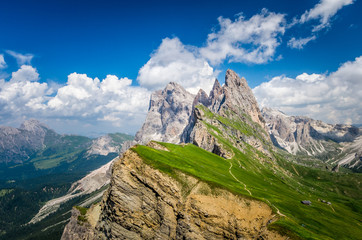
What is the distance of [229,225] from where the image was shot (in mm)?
47781

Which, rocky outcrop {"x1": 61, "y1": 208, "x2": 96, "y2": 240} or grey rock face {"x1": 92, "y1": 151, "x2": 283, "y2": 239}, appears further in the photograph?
rocky outcrop {"x1": 61, "y1": 208, "x2": 96, "y2": 240}

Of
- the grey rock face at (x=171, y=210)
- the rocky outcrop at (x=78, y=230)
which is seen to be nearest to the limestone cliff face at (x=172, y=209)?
the grey rock face at (x=171, y=210)

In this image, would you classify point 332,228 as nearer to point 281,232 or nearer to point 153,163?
point 281,232

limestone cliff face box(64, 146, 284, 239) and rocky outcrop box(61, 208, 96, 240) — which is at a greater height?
limestone cliff face box(64, 146, 284, 239)

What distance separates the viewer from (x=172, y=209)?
52.9m

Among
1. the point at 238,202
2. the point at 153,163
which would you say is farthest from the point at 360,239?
the point at 153,163

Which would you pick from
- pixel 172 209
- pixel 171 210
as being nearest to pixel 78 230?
pixel 171 210

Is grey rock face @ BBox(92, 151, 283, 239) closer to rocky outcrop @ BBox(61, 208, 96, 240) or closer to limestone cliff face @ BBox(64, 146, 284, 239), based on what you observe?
limestone cliff face @ BBox(64, 146, 284, 239)

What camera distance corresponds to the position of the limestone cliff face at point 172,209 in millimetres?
48000

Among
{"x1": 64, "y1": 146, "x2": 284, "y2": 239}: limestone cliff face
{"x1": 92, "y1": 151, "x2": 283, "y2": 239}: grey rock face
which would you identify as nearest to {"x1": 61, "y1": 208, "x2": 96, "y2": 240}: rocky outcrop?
{"x1": 92, "y1": 151, "x2": 283, "y2": 239}: grey rock face

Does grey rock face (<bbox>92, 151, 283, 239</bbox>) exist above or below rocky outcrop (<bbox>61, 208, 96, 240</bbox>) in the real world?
above

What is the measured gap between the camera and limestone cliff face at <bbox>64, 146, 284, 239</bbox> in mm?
48000

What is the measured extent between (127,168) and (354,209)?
156 metres

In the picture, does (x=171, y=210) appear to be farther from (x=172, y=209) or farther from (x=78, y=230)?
(x=78, y=230)
